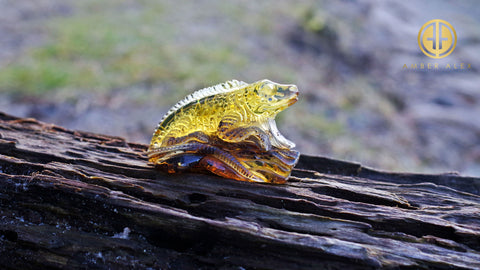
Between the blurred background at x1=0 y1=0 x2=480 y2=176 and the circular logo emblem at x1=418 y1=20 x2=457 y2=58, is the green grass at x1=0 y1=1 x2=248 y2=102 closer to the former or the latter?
the blurred background at x1=0 y1=0 x2=480 y2=176

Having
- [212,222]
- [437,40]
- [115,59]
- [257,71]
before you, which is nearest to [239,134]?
[212,222]

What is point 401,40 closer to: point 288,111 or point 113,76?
point 288,111

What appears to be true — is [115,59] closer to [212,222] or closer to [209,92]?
[209,92]

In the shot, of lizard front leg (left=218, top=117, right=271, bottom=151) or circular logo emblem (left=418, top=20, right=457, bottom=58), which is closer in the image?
lizard front leg (left=218, top=117, right=271, bottom=151)

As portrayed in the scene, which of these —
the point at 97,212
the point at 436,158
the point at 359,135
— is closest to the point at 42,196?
the point at 97,212

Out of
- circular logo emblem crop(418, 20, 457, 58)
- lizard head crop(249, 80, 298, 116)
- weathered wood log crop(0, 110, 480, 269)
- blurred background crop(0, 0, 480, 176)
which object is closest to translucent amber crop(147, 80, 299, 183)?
lizard head crop(249, 80, 298, 116)
